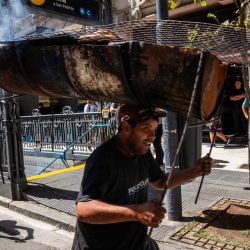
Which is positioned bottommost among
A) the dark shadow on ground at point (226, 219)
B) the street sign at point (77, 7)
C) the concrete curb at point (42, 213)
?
the concrete curb at point (42, 213)

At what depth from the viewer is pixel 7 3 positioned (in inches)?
184

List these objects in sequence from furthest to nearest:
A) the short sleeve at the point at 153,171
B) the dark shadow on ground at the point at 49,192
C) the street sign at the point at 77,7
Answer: the street sign at the point at 77,7 → the dark shadow on ground at the point at 49,192 → the short sleeve at the point at 153,171

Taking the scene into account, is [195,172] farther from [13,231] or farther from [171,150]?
[13,231]

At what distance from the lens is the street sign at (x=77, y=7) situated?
750 cm

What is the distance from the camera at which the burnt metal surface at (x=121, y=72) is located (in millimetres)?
1777

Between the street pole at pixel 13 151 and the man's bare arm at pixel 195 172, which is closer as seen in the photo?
the man's bare arm at pixel 195 172

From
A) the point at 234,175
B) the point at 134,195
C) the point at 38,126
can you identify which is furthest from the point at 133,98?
the point at 38,126

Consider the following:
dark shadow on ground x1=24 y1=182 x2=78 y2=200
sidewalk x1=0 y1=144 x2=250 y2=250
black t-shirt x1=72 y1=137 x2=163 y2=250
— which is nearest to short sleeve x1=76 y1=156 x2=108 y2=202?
black t-shirt x1=72 y1=137 x2=163 y2=250

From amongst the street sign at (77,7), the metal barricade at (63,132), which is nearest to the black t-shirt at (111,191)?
the street sign at (77,7)

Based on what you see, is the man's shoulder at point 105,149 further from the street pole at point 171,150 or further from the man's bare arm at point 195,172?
the street pole at point 171,150

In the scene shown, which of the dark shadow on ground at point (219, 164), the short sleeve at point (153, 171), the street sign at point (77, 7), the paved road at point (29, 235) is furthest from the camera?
the dark shadow on ground at point (219, 164)

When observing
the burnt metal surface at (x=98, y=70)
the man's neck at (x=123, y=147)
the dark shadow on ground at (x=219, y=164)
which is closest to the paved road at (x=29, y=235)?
the man's neck at (x=123, y=147)

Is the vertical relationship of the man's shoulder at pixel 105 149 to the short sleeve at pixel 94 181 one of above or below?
above

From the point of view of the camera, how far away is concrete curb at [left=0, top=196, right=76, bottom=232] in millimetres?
5597
